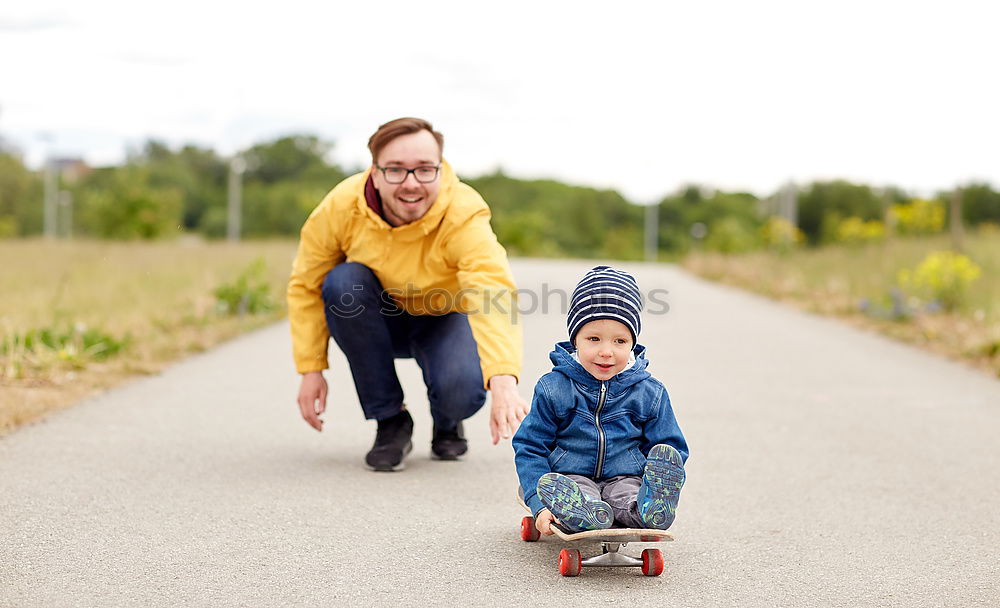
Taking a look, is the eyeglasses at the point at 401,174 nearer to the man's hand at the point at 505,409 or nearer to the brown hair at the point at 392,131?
the brown hair at the point at 392,131

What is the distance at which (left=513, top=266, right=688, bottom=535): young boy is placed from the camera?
3.43 m

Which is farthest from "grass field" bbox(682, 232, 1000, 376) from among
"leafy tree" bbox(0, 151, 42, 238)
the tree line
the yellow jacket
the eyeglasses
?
"leafy tree" bbox(0, 151, 42, 238)

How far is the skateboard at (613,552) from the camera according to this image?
10.8 ft

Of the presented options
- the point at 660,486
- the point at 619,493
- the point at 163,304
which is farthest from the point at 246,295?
the point at 660,486

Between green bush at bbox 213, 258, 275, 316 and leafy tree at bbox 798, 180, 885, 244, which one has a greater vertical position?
leafy tree at bbox 798, 180, 885, 244

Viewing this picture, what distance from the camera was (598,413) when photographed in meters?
3.48

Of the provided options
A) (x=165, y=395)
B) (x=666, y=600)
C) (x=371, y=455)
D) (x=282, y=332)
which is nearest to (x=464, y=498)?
A: (x=371, y=455)

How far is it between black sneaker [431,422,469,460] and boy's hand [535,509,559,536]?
1.67 meters

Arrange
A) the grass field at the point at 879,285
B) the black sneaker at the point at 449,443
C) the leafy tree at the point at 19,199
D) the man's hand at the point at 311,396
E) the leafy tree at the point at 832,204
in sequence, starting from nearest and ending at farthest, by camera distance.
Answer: the man's hand at the point at 311,396 < the black sneaker at the point at 449,443 < the grass field at the point at 879,285 < the leafy tree at the point at 19,199 < the leafy tree at the point at 832,204

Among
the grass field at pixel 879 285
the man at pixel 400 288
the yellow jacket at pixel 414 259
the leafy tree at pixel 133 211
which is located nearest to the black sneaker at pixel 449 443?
the man at pixel 400 288

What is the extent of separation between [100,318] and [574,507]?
7070 mm

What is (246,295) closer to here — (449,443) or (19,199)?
(449,443)

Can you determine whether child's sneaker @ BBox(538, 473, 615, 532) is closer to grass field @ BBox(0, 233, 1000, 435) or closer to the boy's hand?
the boy's hand

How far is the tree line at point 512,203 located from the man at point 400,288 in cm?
5982
